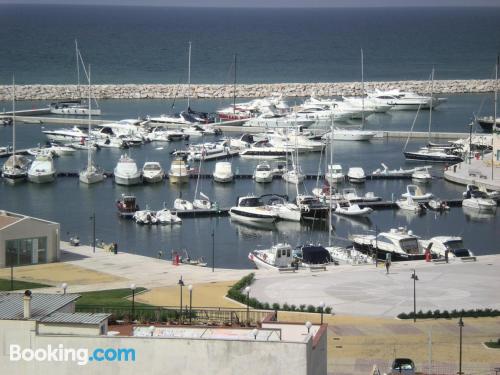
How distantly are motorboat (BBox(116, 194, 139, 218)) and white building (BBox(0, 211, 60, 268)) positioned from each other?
53.0 feet

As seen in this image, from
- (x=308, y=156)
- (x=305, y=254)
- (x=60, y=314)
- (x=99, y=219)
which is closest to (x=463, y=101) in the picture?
(x=308, y=156)

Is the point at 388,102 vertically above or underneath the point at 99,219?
above

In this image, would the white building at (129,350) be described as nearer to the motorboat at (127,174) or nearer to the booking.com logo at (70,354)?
the booking.com logo at (70,354)

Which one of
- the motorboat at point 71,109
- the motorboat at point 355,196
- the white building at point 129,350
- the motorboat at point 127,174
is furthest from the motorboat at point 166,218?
the motorboat at point 71,109

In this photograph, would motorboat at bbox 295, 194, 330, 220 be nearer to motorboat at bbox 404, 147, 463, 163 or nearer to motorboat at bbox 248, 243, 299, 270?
motorboat at bbox 248, 243, 299, 270

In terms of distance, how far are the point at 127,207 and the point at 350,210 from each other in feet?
36.4

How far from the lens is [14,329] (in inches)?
1220

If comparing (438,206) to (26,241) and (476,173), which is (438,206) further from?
(26,241)

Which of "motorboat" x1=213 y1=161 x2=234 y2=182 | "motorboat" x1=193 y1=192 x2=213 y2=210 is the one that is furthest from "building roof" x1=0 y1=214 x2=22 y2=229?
"motorboat" x1=213 y1=161 x2=234 y2=182

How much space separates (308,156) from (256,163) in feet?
17.0

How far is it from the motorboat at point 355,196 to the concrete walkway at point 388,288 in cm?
2034

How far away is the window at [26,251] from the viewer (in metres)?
54.8

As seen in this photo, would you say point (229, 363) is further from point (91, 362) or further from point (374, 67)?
point (374, 67)

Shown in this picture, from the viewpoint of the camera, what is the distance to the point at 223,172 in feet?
273
